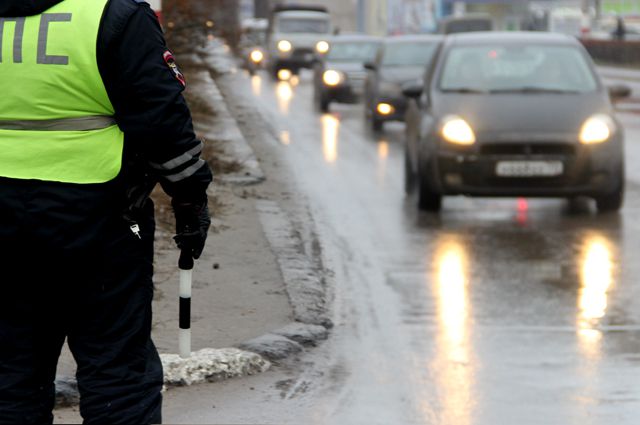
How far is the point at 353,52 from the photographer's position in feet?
104

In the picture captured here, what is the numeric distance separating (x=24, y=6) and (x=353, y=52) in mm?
27688

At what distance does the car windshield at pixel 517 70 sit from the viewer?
13672 millimetres

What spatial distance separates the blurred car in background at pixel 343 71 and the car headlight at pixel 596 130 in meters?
15.0

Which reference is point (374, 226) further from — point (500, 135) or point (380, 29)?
point (380, 29)

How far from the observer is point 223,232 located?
36.5 feet

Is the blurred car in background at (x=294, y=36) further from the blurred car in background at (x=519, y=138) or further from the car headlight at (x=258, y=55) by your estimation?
the blurred car in background at (x=519, y=138)

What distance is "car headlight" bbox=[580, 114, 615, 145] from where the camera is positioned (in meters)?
12.9

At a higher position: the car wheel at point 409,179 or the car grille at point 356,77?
the car wheel at point 409,179

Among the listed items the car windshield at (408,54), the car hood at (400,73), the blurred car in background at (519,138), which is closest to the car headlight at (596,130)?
the blurred car in background at (519,138)

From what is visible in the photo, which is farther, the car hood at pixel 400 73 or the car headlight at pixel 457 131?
the car hood at pixel 400 73

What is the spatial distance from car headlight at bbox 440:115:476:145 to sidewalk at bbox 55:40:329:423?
4.80ft

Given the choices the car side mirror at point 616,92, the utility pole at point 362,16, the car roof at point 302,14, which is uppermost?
the car side mirror at point 616,92

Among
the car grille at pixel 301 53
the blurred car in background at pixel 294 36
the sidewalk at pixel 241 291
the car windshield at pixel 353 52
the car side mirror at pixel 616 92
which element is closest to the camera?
the sidewalk at pixel 241 291

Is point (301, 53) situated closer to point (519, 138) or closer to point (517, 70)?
point (517, 70)
